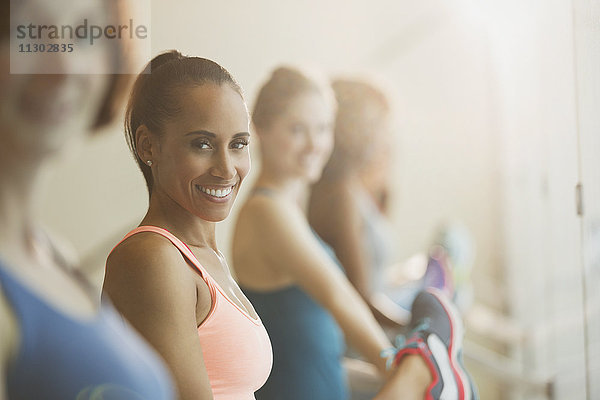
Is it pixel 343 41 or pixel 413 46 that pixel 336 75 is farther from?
pixel 413 46

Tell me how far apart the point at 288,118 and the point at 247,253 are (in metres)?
0.25

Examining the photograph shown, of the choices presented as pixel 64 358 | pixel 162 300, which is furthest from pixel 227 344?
pixel 64 358

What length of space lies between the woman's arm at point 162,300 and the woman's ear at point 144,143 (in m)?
0.09

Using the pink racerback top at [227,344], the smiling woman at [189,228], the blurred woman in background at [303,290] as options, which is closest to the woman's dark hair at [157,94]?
the smiling woman at [189,228]

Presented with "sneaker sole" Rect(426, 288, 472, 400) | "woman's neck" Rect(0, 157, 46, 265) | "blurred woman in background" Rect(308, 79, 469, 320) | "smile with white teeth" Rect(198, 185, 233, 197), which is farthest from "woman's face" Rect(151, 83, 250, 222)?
"blurred woman in background" Rect(308, 79, 469, 320)

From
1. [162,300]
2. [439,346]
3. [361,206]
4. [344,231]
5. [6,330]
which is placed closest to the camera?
[6,330]

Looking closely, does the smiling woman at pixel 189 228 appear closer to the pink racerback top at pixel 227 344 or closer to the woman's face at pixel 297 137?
the pink racerback top at pixel 227 344

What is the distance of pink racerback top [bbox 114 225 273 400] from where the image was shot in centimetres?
68

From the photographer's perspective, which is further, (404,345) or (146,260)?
(404,345)

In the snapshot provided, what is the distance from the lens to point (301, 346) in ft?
3.53

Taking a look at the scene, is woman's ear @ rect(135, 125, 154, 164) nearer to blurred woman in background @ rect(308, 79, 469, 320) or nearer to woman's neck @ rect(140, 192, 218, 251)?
woman's neck @ rect(140, 192, 218, 251)

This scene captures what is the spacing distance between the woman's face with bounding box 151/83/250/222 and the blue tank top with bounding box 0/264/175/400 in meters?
0.18

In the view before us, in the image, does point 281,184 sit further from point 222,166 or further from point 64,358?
point 64,358

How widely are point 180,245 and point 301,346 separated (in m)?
0.46
